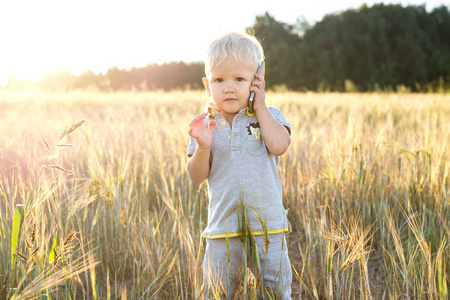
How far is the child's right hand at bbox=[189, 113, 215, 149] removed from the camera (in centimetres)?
128

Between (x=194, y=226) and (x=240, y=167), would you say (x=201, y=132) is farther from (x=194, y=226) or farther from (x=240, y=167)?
(x=194, y=226)

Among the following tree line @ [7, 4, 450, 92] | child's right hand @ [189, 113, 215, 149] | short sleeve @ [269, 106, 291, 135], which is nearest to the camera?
child's right hand @ [189, 113, 215, 149]

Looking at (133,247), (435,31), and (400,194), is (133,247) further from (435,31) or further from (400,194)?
(435,31)

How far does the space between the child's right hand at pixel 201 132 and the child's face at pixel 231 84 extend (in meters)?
0.10

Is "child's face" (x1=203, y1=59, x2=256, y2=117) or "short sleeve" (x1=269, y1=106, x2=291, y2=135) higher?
"child's face" (x1=203, y1=59, x2=256, y2=117)

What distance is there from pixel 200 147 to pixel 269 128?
228 mm

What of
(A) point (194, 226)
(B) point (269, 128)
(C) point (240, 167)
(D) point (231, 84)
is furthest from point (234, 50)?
(A) point (194, 226)

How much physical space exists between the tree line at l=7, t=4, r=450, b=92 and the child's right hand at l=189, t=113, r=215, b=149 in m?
28.2

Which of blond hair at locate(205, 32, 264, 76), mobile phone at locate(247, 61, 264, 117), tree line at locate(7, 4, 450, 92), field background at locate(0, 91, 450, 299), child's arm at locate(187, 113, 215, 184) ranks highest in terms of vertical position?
tree line at locate(7, 4, 450, 92)

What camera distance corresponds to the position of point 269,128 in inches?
52.3

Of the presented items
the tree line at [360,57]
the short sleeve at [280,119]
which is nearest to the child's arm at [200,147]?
the short sleeve at [280,119]

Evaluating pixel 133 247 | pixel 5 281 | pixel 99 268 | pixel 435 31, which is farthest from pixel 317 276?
pixel 435 31

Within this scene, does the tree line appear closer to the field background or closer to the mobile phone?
the field background

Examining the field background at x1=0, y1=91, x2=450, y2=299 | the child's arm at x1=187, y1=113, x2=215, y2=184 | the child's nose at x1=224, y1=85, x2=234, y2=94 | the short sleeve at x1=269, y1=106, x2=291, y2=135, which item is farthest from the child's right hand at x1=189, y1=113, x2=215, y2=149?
the field background at x1=0, y1=91, x2=450, y2=299
